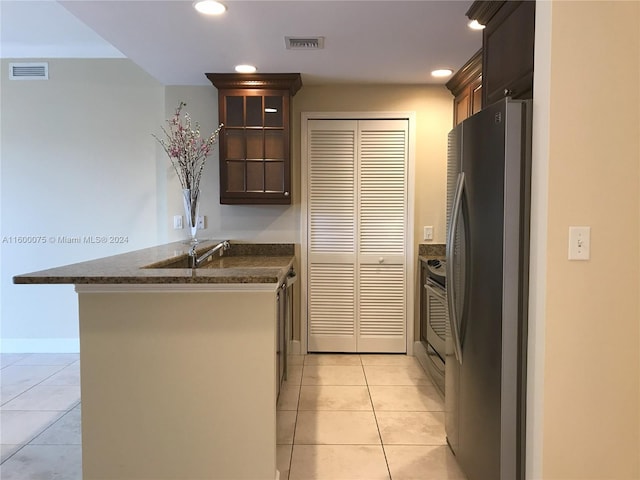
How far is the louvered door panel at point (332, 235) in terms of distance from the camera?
3.80m

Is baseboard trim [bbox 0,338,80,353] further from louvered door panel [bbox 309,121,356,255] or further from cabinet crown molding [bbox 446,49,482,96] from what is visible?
cabinet crown molding [bbox 446,49,482,96]

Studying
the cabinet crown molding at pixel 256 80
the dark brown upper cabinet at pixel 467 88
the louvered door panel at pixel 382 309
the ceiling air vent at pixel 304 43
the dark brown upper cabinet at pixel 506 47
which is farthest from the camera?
the louvered door panel at pixel 382 309

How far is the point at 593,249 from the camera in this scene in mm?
1529

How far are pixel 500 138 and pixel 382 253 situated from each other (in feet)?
7.44

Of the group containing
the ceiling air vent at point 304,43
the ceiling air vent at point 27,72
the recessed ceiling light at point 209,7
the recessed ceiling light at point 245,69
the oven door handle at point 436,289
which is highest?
the ceiling air vent at point 27,72

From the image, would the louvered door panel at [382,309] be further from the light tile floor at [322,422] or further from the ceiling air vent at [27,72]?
the ceiling air vent at [27,72]

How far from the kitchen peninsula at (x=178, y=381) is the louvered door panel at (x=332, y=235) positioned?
2024 millimetres

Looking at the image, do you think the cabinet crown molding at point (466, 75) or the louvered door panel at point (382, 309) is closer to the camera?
the cabinet crown molding at point (466, 75)

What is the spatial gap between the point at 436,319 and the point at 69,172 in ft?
11.3

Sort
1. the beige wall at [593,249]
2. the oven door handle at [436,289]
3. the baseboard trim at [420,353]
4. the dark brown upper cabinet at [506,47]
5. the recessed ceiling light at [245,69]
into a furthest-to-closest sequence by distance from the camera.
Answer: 1. the baseboard trim at [420,353]
2. the recessed ceiling light at [245,69]
3. the oven door handle at [436,289]
4. the dark brown upper cabinet at [506,47]
5. the beige wall at [593,249]

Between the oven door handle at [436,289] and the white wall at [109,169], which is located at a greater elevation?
the white wall at [109,169]

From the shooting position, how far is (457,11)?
90.5 inches

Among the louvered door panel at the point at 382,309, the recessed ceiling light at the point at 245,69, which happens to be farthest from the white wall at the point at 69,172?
the louvered door panel at the point at 382,309

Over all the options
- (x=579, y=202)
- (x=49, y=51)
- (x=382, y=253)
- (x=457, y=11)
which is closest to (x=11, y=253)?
(x=49, y=51)
